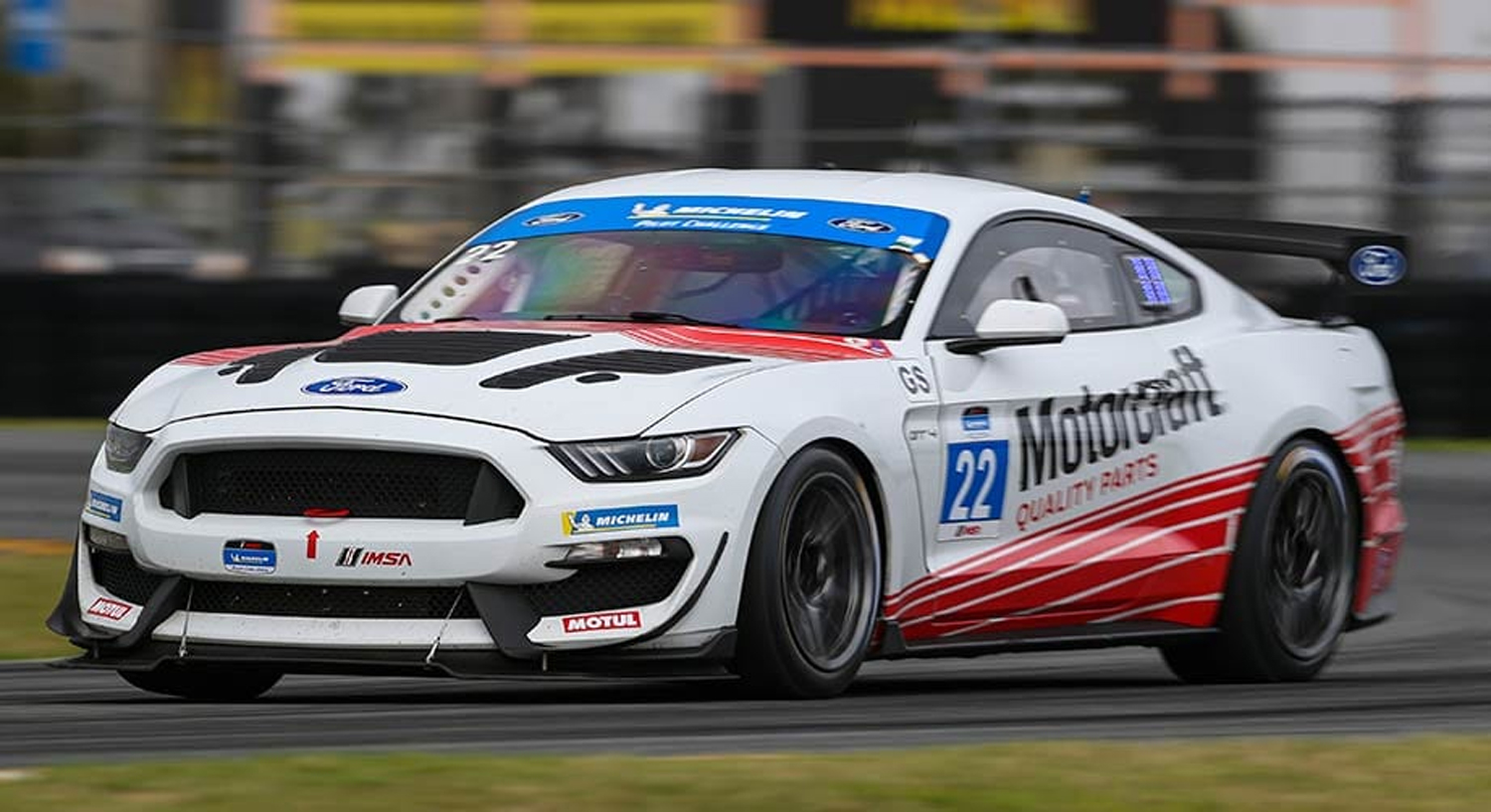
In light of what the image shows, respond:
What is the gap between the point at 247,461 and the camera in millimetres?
6980

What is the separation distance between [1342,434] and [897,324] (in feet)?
6.65

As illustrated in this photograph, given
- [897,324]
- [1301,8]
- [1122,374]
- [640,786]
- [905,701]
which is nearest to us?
[640,786]

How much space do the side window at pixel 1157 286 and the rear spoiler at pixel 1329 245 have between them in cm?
43

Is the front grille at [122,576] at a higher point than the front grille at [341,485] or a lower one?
lower

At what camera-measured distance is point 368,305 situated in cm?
841

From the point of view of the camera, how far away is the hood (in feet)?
22.4

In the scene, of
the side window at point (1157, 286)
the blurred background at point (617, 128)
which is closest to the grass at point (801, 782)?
the side window at point (1157, 286)

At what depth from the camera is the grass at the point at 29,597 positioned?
911cm

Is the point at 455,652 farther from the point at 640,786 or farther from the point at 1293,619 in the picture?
the point at 1293,619

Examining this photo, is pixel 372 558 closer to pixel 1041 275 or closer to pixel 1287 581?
pixel 1041 275

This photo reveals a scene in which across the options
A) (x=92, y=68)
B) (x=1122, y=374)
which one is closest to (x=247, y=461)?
(x=1122, y=374)

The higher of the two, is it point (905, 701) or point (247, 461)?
point (247, 461)

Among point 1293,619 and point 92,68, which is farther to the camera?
point 92,68

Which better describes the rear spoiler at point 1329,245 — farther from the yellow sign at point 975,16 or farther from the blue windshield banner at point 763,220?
the yellow sign at point 975,16
